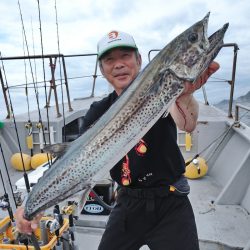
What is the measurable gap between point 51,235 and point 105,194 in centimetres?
105

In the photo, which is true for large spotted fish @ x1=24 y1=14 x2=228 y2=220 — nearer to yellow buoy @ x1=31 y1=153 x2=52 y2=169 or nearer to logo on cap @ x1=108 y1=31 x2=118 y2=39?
logo on cap @ x1=108 y1=31 x2=118 y2=39

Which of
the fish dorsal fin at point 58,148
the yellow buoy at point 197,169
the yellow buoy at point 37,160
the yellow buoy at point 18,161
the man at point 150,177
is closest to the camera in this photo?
the fish dorsal fin at point 58,148

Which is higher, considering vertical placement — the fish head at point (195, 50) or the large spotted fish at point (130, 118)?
the fish head at point (195, 50)

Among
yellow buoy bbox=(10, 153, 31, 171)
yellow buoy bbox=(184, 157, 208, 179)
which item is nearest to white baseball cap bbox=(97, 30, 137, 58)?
yellow buoy bbox=(184, 157, 208, 179)

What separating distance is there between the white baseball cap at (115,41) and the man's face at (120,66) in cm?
4

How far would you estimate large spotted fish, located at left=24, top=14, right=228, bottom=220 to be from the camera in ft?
5.75

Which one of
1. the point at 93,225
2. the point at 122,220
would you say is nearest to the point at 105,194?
the point at 93,225

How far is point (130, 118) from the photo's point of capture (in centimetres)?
196

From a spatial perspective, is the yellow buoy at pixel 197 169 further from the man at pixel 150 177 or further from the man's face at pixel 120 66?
the man's face at pixel 120 66

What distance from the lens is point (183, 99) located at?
6.94 ft

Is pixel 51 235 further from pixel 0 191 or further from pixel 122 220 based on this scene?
pixel 0 191

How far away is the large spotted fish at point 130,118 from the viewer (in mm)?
1754

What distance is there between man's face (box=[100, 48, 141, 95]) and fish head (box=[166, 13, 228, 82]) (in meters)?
0.73

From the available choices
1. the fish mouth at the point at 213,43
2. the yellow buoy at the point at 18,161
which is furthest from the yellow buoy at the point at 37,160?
the fish mouth at the point at 213,43
